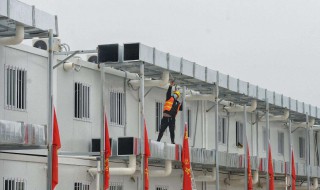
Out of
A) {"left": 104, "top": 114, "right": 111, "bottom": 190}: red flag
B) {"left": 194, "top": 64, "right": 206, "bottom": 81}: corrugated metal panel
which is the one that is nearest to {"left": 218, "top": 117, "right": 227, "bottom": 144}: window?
{"left": 194, "top": 64, "right": 206, "bottom": 81}: corrugated metal panel

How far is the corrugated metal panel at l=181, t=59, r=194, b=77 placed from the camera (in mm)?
36219

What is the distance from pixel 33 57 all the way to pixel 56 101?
2.32 metres

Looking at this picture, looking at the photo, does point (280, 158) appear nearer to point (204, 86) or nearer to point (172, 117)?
point (204, 86)

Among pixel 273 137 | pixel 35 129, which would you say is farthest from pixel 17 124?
pixel 273 137

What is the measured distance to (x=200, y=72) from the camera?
125 ft

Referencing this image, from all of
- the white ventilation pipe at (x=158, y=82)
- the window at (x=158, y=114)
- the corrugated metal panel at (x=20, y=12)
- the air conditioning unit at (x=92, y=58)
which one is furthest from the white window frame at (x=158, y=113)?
the corrugated metal panel at (x=20, y=12)

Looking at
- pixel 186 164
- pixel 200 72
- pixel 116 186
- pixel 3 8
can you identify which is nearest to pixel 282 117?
pixel 200 72

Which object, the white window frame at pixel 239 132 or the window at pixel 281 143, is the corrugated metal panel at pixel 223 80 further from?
the window at pixel 281 143

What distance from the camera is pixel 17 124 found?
86.0 feet

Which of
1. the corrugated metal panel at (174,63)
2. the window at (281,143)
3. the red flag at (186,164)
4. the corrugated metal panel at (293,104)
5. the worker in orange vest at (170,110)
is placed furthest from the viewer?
the window at (281,143)

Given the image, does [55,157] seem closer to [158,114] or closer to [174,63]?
[174,63]

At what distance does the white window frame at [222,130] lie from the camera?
47.6 metres

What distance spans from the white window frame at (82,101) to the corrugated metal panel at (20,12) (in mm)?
7732

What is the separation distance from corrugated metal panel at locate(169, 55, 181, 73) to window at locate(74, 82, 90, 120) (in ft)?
11.2
